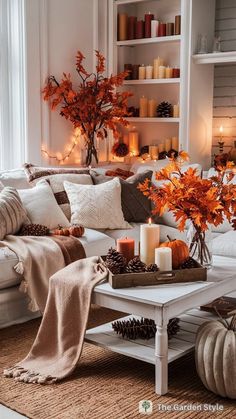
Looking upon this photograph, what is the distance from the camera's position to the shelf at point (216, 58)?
5.23 meters

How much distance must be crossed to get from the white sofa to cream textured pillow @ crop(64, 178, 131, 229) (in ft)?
0.28

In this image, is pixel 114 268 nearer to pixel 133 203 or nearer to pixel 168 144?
pixel 133 203

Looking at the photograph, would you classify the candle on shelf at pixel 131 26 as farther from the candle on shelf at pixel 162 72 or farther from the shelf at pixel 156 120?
the shelf at pixel 156 120

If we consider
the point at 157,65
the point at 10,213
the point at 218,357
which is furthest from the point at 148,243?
the point at 157,65

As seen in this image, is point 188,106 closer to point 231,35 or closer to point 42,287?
point 231,35

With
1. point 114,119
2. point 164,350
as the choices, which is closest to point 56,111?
point 114,119

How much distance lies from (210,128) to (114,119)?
0.91 m

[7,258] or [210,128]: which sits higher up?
[210,128]

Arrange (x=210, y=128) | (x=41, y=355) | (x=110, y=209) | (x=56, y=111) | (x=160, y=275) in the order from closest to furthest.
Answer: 1. (x=160, y=275)
2. (x=41, y=355)
3. (x=110, y=209)
4. (x=56, y=111)
5. (x=210, y=128)

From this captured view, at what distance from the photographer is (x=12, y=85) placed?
511 cm

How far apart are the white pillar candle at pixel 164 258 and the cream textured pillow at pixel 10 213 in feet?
4.29

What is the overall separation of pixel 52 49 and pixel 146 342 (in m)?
3.24

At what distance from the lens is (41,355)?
2965 mm

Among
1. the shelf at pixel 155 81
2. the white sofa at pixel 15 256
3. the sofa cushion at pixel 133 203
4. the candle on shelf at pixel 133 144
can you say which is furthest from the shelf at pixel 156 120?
the sofa cushion at pixel 133 203
